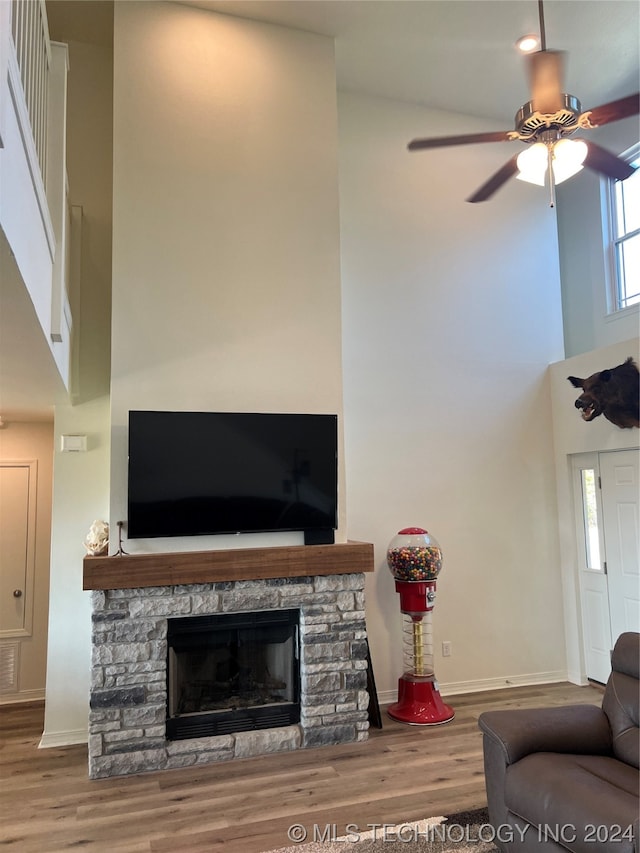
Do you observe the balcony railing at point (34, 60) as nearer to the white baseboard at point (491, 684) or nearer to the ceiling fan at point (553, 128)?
the ceiling fan at point (553, 128)

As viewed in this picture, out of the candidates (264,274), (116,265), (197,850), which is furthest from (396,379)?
(197,850)

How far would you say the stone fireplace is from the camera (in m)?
3.73

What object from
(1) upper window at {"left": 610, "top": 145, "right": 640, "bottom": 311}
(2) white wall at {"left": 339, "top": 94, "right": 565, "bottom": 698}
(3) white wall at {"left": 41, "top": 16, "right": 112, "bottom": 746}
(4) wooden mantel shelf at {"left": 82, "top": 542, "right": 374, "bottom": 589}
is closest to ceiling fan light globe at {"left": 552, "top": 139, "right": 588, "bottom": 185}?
(2) white wall at {"left": 339, "top": 94, "right": 565, "bottom": 698}

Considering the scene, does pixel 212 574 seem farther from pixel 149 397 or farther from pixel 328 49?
pixel 328 49

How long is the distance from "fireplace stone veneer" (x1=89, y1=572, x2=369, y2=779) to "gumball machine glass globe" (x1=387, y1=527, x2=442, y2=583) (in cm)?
44

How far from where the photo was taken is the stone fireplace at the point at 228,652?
373 centimetres

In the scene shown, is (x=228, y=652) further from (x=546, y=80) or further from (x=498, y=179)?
(x=546, y=80)

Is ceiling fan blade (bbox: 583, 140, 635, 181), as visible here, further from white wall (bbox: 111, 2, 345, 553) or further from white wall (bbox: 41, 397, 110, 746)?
white wall (bbox: 41, 397, 110, 746)

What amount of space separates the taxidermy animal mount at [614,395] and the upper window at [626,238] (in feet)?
3.70

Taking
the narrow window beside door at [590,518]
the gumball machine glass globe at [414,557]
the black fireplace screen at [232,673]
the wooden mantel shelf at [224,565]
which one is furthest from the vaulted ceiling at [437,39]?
the narrow window beside door at [590,518]

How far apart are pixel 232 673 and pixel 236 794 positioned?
83 centimetres

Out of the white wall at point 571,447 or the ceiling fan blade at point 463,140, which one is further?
the white wall at point 571,447

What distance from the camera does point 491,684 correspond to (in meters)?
5.20

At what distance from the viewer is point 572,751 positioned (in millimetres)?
2727
